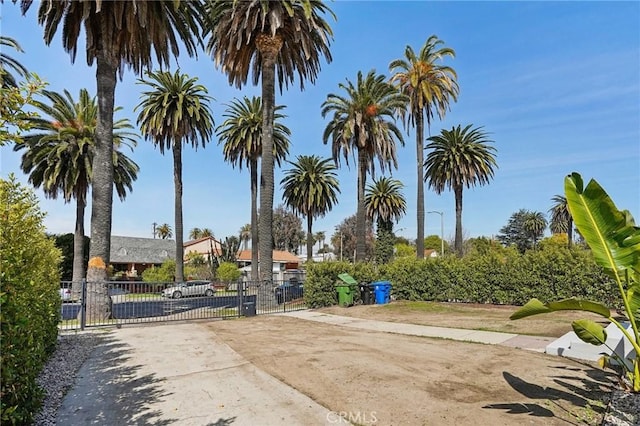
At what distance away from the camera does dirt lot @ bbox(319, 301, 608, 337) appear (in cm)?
1202

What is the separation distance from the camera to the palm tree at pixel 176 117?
2933cm

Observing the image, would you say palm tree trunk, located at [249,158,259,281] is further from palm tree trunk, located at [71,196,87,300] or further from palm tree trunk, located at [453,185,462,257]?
palm tree trunk, located at [453,185,462,257]

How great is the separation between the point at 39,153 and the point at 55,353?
2407cm

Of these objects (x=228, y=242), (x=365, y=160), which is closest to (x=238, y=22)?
(x=365, y=160)

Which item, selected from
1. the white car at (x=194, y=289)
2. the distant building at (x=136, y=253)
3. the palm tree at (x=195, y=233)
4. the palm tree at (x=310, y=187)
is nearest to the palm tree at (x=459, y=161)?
the palm tree at (x=310, y=187)

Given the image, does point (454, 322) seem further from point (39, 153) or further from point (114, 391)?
point (39, 153)

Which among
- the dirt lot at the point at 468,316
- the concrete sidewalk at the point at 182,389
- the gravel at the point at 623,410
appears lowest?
the dirt lot at the point at 468,316

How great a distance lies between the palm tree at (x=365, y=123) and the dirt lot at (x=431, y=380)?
18.5 metres

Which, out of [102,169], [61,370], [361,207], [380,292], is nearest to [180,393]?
[61,370]

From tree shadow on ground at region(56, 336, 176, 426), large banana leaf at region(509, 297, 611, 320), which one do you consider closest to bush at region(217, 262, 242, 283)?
tree shadow on ground at region(56, 336, 176, 426)

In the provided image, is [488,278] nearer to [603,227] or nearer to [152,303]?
[603,227]

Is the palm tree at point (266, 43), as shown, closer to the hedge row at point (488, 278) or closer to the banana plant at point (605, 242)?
the hedge row at point (488, 278)

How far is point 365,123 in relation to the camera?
27531mm

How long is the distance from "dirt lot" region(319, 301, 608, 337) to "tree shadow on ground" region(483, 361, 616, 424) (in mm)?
4273
